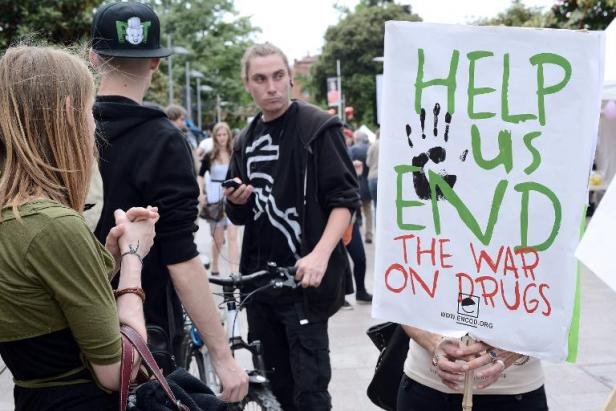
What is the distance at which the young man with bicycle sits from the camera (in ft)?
11.7

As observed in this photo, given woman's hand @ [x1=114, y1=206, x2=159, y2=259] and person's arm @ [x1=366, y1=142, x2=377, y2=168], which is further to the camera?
person's arm @ [x1=366, y1=142, x2=377, y2=168]

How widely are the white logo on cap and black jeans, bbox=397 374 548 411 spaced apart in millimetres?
1405

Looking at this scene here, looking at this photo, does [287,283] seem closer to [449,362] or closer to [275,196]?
[275,196]

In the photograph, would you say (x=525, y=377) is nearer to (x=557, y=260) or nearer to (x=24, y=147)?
(x=557, y=260)

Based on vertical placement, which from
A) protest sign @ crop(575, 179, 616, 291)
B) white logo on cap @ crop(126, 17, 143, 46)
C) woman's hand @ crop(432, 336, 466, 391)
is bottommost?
woman's hand @ crop(432, 336, 466, 391)

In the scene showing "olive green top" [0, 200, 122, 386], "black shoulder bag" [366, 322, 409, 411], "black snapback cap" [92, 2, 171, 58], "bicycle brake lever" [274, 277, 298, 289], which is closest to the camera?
"olive green top" [0, 200, 122, 386]

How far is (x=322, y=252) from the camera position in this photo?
348 centimetres

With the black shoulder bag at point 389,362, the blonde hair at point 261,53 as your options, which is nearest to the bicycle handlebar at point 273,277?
the black shoulder bag at point 389,362

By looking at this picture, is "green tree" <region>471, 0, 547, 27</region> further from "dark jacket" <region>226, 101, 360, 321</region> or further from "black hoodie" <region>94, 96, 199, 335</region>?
"black hoodie" <region>94, 96, 199, 335</region>

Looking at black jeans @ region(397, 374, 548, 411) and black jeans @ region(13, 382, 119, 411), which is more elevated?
black jeans @ region(13, 382, 119, 411)

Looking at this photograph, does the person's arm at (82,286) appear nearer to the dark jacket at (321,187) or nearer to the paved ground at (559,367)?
the dark jacket at (321,187)

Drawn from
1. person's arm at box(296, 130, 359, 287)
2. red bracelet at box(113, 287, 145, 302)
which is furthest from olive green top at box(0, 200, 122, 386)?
person's arm at box(296, 130, 359, 287)

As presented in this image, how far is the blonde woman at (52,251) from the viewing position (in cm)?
170

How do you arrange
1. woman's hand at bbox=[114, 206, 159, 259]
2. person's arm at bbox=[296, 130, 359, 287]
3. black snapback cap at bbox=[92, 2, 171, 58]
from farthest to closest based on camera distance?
person's arm at bbox=[296, 130, 359, 287], black snapback cap at bbox=[92, 2, 171, 58], woman's hand at bbox=[114, 206, 159, 259]
